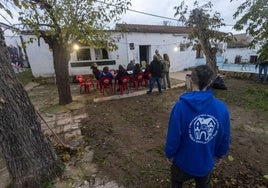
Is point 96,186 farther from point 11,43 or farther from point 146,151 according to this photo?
point 11,43

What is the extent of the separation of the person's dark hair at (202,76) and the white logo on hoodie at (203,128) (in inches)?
10.6

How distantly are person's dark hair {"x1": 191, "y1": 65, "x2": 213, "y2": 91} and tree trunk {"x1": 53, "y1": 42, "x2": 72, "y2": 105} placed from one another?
5.09 m

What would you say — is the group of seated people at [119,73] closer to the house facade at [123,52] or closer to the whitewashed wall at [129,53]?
the house facade at [123,52]

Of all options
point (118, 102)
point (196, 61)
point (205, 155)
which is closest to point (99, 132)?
point (118, 102)

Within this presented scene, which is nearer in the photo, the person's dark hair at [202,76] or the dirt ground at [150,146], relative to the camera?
the person's dark hair at [202,76]

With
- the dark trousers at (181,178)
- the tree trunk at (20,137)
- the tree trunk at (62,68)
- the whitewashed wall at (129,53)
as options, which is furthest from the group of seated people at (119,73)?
the dark trousers at (181,178)

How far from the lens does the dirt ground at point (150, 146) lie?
240 centimetres

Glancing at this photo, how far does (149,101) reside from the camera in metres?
6.18

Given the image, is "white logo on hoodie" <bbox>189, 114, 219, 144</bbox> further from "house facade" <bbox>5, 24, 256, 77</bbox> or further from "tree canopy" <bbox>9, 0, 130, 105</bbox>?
"house facade" <bbox>5, 24, 256, 77</bbox>

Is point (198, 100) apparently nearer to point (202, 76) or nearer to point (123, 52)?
point (202, 76)

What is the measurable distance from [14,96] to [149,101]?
4757mm

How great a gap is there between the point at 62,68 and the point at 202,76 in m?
5.36

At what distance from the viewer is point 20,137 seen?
77.7 inches

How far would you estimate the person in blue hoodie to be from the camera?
1369 mm
